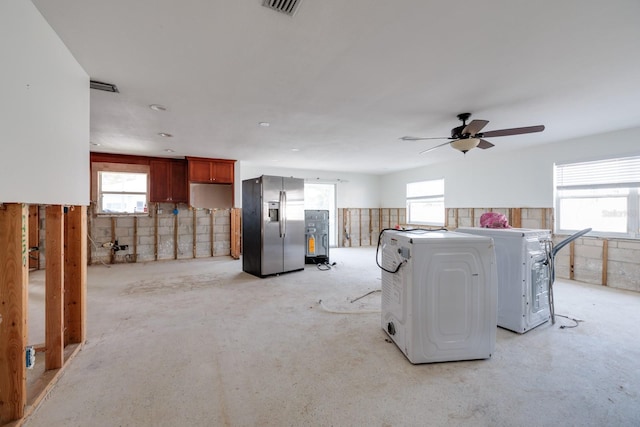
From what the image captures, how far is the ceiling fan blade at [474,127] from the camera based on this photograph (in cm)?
313

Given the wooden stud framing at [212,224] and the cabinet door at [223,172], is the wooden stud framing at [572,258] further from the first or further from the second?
the wooden stud framing at [212,224]

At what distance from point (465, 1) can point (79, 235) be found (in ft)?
11.6

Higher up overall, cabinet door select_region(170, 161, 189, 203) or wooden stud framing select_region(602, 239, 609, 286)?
cabinet door select_region(170, 161, 189, 203)

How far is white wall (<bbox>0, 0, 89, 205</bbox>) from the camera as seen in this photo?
141cm

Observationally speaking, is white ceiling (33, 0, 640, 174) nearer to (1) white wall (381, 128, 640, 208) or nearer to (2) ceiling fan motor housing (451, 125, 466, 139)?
(2) ceiling fan motor housing (451, 125, 466, 139)

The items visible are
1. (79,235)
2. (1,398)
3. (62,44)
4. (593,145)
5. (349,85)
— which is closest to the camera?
(1,398)

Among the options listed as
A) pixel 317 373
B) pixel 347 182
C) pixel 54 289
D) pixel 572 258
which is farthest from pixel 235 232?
pixel 572 258

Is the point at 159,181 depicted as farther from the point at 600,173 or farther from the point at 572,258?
the point at 600,173

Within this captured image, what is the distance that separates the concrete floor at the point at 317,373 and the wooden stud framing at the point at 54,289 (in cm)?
20

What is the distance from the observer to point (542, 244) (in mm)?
2879

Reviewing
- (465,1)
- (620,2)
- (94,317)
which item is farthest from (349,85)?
(94,317)

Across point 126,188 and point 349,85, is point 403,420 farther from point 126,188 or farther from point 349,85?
point 126,188

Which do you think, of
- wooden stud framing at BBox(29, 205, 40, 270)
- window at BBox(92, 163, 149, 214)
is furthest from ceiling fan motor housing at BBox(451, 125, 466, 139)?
wooden stud framing at BBox(29, 205, 40, 270)

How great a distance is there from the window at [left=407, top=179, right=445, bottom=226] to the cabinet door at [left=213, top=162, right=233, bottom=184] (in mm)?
5391
